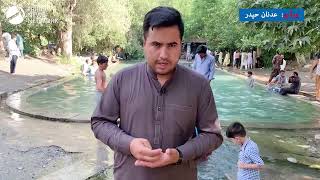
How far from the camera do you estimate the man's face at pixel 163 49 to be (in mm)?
2416

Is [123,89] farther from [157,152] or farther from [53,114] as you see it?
[53,114]

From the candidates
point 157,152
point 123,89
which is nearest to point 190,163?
point 157,152

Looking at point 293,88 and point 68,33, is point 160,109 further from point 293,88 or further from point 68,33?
point 68,33

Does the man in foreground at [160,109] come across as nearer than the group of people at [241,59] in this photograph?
Yes

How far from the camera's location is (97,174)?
6.34 metres

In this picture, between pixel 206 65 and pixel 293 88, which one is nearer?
pixel 206 65

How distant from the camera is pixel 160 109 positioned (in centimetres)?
243

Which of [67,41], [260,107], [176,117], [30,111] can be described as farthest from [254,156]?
[67,41]

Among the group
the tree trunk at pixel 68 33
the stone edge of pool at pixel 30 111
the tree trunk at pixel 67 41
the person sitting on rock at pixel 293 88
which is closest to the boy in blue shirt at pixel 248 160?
the stone edge of pool at pixel 30 111

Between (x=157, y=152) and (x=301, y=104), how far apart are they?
554 inches

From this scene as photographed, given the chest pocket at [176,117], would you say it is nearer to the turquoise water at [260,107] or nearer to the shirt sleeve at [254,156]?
the shirt sleeve at [254,156]

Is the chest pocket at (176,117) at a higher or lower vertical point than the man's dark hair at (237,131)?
higher

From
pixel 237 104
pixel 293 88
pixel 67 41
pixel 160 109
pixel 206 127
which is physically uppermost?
pixel 67 41

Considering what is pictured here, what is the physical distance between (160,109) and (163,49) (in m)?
0.32
